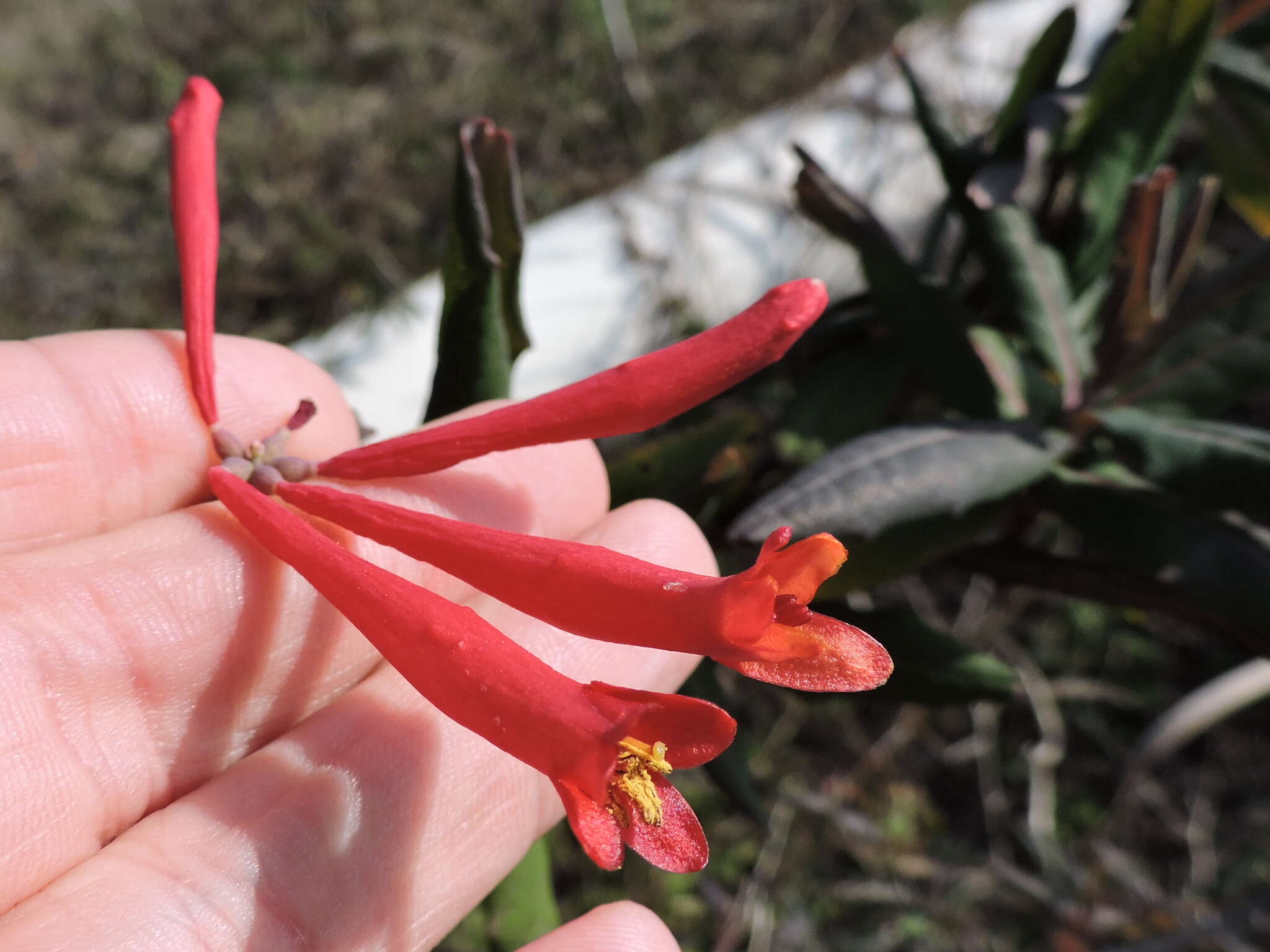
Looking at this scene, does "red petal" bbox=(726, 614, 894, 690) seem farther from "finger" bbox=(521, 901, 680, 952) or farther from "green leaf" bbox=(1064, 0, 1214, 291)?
"green leaf" bbox=(1064, 0, 1214, 291)

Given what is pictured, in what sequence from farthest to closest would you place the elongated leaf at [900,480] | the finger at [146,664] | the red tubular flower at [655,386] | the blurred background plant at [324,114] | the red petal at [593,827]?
the blurred background plant at [324,114], the elongated leaf at [900,480], the finger at [146,664], the red tubular flower at [655,386], the red petal at [593,827]

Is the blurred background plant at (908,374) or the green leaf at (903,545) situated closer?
the green leaf at (903,545)

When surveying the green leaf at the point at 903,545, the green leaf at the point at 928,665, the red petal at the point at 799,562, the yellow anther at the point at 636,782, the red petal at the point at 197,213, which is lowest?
the green leaf at the point at 928,665

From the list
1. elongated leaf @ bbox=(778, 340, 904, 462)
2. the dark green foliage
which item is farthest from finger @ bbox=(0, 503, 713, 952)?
elongated leaf @ bbox=(778, 340, 904, 462)

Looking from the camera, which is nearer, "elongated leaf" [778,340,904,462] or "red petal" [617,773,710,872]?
"red petal" [617,773,710,872]

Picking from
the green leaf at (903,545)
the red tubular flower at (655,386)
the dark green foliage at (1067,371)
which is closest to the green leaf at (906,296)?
the dark green foliage at (1067,371)

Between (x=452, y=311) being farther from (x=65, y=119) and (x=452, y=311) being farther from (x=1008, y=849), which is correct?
(x=65, y=119)

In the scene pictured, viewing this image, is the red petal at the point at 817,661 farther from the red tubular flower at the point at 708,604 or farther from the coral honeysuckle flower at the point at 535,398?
the coral honeysuckle flower at the point at 535,398
